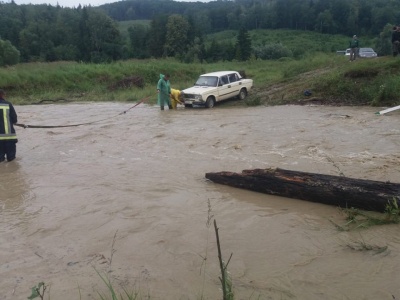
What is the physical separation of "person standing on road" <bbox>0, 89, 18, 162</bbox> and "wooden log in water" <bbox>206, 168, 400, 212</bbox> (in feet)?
17.7

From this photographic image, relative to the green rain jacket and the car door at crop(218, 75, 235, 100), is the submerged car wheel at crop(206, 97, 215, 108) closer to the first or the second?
the car door at crop(218, 75, 235, 100)

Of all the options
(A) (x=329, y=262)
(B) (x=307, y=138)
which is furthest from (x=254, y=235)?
(B) (x=307, y=138)

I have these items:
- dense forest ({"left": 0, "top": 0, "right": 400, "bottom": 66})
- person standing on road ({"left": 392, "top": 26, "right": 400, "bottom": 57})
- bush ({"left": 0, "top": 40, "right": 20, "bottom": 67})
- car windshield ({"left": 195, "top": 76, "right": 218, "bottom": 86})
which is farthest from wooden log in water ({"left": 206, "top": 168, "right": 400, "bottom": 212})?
bush ({"left": 0, "top": 40, "right": 20, "bottom": 67})

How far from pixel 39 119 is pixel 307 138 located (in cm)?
1107

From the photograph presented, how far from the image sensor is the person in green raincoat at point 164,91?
1612 cm

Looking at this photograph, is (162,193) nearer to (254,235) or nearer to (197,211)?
(197,211)

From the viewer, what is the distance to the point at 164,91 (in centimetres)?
1644

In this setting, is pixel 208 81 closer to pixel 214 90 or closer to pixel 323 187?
pixel 214 90

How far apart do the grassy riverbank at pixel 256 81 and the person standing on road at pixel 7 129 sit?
1030 cm

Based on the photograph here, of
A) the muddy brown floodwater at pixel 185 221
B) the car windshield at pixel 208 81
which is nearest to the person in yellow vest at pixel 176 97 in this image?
the car windshield at pixel 208 81

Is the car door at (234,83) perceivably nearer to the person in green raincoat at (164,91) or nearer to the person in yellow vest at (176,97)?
the person in yellow vest at (176,97)

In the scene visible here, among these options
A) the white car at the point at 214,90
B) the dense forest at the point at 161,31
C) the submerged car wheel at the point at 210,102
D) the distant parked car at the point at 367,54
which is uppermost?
the dense forest at the point at 161,31

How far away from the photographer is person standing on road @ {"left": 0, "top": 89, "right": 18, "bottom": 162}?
28.5 feet

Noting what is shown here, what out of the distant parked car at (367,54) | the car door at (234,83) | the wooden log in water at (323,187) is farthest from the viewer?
the distant parked car at (367,54)
